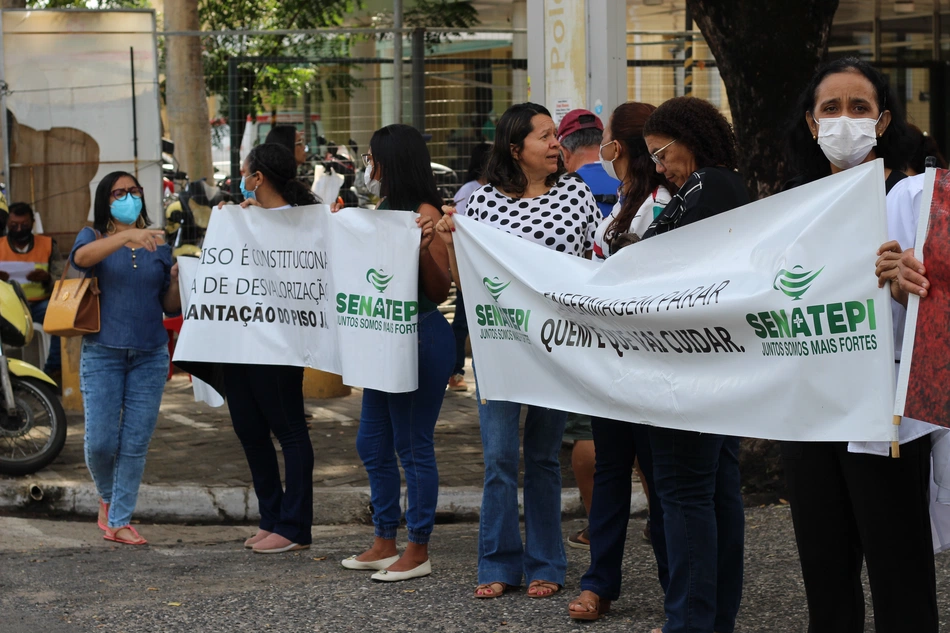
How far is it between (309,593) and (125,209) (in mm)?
2266

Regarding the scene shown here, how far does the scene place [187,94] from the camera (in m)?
15.2

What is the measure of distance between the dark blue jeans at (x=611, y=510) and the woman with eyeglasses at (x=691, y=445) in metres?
0.45

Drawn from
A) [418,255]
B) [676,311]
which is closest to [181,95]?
[418,255]

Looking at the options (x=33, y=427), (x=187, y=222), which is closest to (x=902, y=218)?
(x=33, y=427)

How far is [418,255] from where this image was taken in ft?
17.6

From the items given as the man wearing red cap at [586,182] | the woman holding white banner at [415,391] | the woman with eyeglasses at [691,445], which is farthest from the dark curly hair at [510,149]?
the man wearing red cap at [586,182]

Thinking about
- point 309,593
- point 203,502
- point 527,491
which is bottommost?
point 203,502

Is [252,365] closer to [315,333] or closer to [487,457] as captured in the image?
[315,333]

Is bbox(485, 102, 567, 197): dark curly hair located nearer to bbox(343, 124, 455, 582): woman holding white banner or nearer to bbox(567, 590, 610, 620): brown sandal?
bbox(343, 124, 455, 582): woman holding white banner

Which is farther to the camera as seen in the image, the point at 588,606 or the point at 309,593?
the point at 309,593

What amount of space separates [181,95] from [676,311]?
40.4 ft

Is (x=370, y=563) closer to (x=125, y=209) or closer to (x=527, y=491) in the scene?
(x=527, y=491)

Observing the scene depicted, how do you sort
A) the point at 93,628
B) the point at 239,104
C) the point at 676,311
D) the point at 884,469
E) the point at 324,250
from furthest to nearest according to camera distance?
1. the point at 239,104
2. the point at 324,250
3. the point at 93,628
4. the point at 676,311
5. the point at 884,469

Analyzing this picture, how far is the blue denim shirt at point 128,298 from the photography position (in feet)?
20.4
